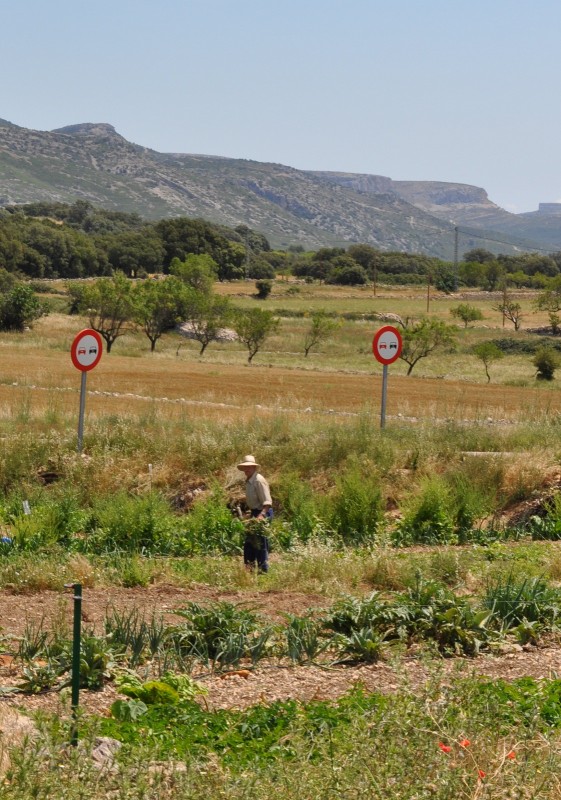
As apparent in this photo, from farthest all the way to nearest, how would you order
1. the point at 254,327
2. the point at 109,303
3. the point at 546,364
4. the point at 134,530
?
the point at 109,303 < the point at 254,327 < the point at 546,364 < the point at 134,530

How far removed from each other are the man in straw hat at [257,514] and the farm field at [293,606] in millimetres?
438

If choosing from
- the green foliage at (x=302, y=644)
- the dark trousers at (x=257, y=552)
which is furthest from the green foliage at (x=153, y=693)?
the dark trousers at (x=257, y=552)

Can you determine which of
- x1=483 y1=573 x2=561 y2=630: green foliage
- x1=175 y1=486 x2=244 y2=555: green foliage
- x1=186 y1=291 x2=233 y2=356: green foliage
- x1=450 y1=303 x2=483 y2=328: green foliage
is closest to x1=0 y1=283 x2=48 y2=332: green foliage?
x1=186 y1=291 x2=233 y2=356: green foliage

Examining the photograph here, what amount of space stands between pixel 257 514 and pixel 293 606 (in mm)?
2868

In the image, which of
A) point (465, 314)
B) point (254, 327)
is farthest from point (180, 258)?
point (254, 327)

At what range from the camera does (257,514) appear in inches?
495

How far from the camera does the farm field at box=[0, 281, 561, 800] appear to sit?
5223mm

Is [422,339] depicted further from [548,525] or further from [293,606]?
[293,606]

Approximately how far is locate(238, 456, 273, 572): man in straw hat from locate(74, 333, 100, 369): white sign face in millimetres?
6459

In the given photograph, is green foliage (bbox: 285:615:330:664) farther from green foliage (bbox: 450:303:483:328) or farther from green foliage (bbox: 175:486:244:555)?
green foliage (bbox: 450:303:483:328)

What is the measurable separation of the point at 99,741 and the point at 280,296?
104217 millimetres

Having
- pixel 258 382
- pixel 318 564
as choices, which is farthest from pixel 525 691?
pixel 258 382

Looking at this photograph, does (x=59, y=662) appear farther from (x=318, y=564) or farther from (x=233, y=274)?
(x=233, y=274)

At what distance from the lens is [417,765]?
5.18m
